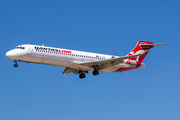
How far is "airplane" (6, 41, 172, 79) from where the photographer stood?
132 ft

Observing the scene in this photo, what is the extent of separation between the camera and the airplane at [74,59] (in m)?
40.1

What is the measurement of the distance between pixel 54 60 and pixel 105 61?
7.09m

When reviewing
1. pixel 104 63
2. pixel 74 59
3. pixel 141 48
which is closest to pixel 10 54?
pixel 74 59

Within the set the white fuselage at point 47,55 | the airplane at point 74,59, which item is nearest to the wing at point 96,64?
the airplane at point 74,59

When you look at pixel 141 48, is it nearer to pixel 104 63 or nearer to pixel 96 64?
pixel 104 63

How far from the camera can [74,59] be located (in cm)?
4206

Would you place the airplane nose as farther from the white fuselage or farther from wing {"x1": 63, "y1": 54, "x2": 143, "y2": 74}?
wing {"x1": 63, "y1": 54, "x2": 143, "y2": 74}

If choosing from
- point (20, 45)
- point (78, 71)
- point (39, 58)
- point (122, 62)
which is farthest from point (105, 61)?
point (20, 45)

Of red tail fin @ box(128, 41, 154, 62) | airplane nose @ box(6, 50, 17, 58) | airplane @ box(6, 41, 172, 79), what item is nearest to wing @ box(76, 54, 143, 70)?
airplane @ box(6, 41, 172, 79)

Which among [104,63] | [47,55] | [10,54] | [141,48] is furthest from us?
[141,48]

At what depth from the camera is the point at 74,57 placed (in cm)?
4209

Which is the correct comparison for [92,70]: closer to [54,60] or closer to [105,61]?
[105,61]

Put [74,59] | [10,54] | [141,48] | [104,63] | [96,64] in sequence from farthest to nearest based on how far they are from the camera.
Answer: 1. [141,48]
2. [104,63]
3. [96,64]
4. [74,59]
5. [10,54]

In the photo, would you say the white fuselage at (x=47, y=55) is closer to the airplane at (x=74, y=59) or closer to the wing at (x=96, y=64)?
the airplane at (x=74, y=59)
